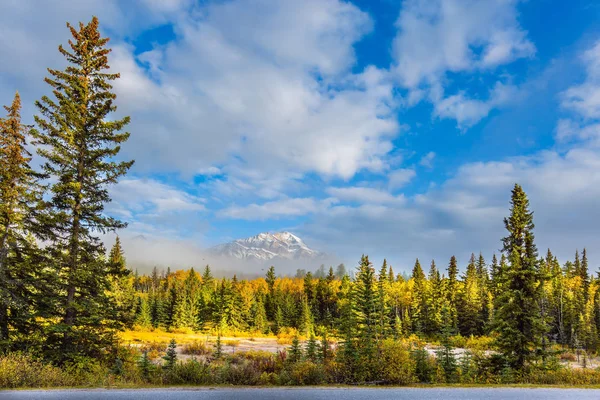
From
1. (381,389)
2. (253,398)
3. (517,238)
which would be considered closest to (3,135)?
(253,398)

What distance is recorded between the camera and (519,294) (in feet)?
80.0

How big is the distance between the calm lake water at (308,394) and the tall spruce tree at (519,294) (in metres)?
13.4

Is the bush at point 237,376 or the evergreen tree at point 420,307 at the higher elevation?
the bush at point 237,376

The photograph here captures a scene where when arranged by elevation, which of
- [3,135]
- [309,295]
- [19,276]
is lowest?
[309,295]

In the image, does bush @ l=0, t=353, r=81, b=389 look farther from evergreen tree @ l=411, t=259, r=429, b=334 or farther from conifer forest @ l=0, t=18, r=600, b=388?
evergreen tree @ l=411, t=259, r=429, b=334

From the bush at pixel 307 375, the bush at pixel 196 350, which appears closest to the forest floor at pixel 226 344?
the bush at pixel 196 350

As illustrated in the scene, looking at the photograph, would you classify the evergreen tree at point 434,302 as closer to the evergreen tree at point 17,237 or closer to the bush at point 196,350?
the bush at point 196,350

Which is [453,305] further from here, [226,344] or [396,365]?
[396,365]

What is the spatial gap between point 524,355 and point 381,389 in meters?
16.7

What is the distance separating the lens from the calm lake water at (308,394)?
31.0 feet

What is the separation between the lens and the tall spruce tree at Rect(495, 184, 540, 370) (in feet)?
76.6

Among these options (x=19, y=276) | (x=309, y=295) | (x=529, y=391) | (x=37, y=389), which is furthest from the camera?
(x=309, y=295)

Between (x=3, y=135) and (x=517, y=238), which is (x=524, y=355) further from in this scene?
(x=3, y=135)

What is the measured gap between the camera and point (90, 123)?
1855 centimetres
